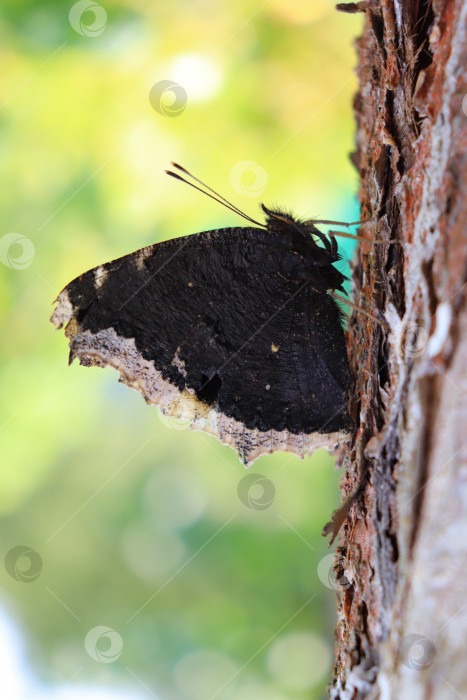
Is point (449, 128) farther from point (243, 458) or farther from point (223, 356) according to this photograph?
point (243, 458)

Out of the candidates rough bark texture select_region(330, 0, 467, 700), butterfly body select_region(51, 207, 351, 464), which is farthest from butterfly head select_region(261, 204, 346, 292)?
rough bark texture select_region(330, 0, 467, 700)

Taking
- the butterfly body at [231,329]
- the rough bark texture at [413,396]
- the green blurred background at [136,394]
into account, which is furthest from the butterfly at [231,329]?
the green blurred background at [136,394]

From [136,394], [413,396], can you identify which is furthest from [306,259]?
[136,394]

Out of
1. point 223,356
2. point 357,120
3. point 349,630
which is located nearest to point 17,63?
point 357,120

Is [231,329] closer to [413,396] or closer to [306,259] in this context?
[306,259]

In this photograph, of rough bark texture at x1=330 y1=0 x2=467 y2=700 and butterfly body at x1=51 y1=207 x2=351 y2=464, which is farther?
butterfly body at x1=51 y1=207 x2=351 y2=464

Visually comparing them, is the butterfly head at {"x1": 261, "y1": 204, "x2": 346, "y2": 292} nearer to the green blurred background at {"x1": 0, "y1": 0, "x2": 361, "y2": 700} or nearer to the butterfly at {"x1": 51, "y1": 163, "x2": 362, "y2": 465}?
the butterfly at {"x1": 51, "y1": 163, "x2": 362, "y2": 465}
